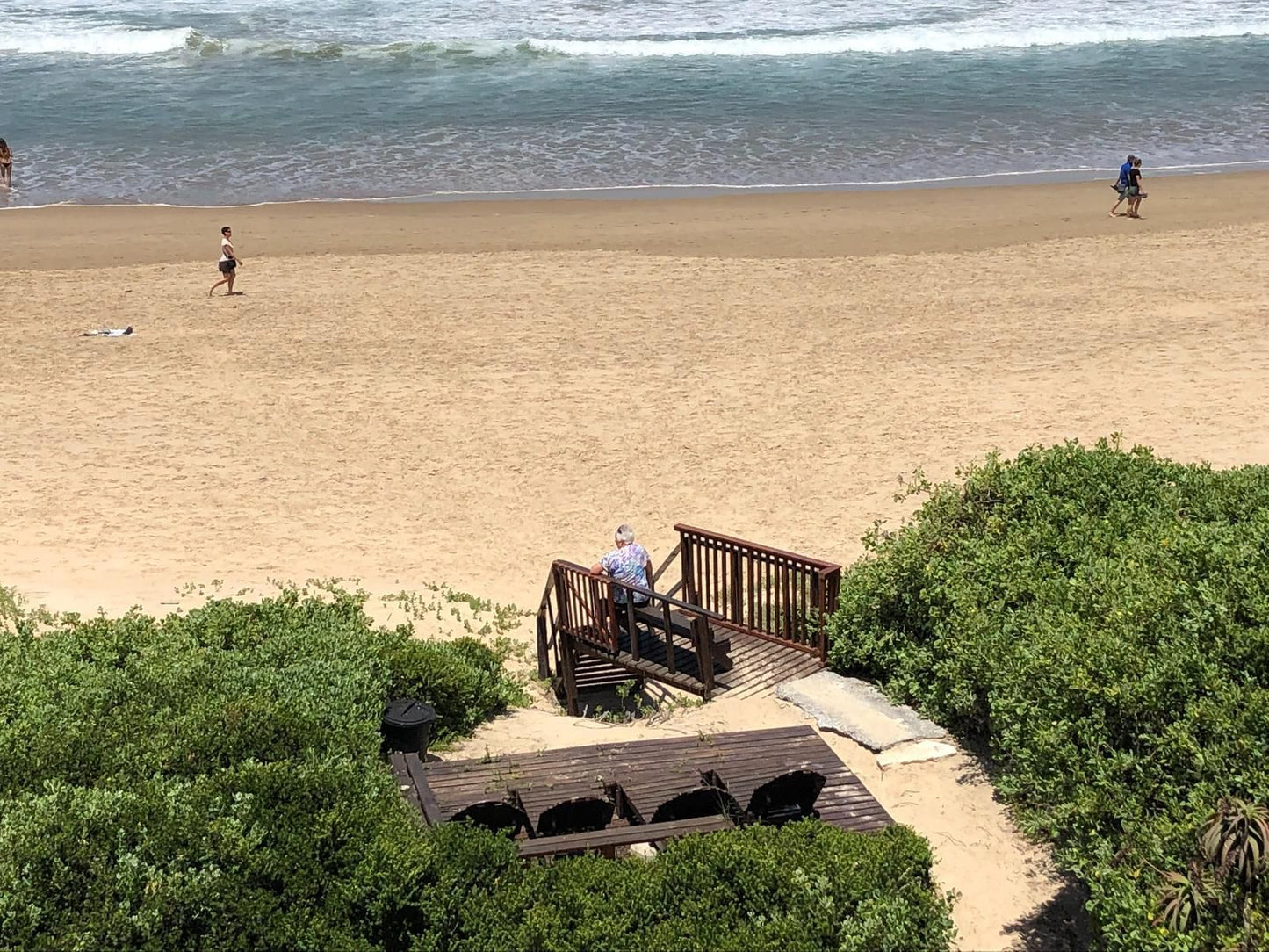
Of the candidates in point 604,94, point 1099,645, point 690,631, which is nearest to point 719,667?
point 690,631

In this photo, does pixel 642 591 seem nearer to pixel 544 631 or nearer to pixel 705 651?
pixel 705 651

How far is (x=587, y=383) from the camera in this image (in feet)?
59.6

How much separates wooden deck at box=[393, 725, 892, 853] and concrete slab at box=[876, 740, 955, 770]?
26.4 inches

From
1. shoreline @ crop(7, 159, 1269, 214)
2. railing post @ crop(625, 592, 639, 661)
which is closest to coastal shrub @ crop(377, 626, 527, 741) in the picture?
railing post @ crop(625, 592, 639, 661)

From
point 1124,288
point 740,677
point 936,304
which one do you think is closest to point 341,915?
point 740,677

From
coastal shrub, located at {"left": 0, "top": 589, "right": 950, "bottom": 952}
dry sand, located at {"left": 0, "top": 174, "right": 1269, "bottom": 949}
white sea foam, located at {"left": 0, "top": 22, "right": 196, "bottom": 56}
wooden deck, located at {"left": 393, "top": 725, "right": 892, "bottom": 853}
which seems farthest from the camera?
white sea foam, located at {"left": 0, "top": 22, "right": 196, "bottom": 56}

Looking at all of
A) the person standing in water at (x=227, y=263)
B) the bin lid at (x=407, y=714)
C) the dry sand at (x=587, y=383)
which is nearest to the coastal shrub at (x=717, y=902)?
the dry sand at (x=587, y=383)

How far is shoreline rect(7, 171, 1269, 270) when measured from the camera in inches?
954

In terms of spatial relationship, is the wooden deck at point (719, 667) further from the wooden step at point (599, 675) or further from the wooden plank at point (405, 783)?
the wooden plank at point (405, 783)

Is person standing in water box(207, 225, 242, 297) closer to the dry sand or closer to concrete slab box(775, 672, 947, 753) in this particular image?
the dry sand

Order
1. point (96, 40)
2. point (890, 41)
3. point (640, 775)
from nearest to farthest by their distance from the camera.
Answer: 1. point (640, 775)
2. point (890, 41)
3. point (96, 40)

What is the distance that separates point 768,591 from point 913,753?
97.8 inches

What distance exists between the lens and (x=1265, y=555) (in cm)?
839

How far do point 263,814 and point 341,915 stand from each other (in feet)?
2.24
